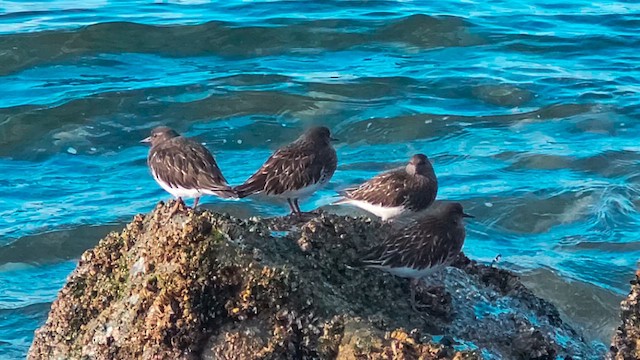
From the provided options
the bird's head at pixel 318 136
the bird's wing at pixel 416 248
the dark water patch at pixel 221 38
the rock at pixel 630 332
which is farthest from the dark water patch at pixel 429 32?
the rock at pixel 630 332

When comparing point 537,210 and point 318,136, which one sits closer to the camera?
point 318,136

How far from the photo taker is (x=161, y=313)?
13.3ft

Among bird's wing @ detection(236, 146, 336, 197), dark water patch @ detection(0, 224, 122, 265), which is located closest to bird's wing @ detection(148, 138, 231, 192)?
bird's wing @ detection(236, 146, 336, 197)

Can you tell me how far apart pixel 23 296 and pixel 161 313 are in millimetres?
3596

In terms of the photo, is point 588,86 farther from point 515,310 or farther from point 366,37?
point 515,310

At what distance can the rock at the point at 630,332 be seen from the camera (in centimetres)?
446

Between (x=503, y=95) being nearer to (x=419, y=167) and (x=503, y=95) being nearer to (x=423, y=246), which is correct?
(x=419, y=167)

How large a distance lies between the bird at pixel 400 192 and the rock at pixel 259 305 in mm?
1263

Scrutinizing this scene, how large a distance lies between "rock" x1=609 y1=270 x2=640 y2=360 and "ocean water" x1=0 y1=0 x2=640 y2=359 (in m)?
2.16

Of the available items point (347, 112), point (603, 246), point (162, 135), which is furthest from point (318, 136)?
point (347, 112)

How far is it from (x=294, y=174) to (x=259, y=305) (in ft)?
8.24

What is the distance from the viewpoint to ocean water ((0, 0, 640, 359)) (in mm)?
8312

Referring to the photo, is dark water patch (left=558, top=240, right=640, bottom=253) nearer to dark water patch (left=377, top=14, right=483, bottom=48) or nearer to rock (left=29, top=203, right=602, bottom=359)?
rock (left=29, top=203, right=602, bottom=359)

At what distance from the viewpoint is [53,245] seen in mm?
8234
